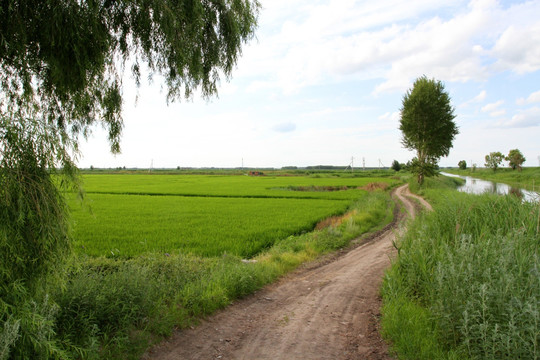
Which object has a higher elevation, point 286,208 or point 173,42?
point 173,42

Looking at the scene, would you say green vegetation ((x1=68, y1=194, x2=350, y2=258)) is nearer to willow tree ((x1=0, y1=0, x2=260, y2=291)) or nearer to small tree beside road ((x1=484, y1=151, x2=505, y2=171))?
willow tree ((x1=0, y1=0, x2=260, y2=291))

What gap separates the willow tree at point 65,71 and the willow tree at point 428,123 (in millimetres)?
36312

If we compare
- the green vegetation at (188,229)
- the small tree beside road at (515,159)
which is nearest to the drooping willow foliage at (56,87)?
the green vegetation at (188,229)

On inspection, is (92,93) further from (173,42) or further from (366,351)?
(366,351)

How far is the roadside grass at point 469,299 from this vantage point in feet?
12.0

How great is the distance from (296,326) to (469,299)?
2.73 meters

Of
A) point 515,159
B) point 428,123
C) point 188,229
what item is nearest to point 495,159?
point 515,159

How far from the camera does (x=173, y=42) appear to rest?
479cm

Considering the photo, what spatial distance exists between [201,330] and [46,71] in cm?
450

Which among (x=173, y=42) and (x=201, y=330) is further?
(x=201, y=330)

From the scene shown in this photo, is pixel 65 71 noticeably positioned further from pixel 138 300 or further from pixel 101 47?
pixel 138 300

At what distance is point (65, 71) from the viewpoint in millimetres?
4199

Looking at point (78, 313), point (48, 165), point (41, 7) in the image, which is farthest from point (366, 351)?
point (41, 7)

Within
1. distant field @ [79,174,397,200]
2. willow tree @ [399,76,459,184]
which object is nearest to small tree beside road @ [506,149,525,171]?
distant field @ [79,174,397,200]
